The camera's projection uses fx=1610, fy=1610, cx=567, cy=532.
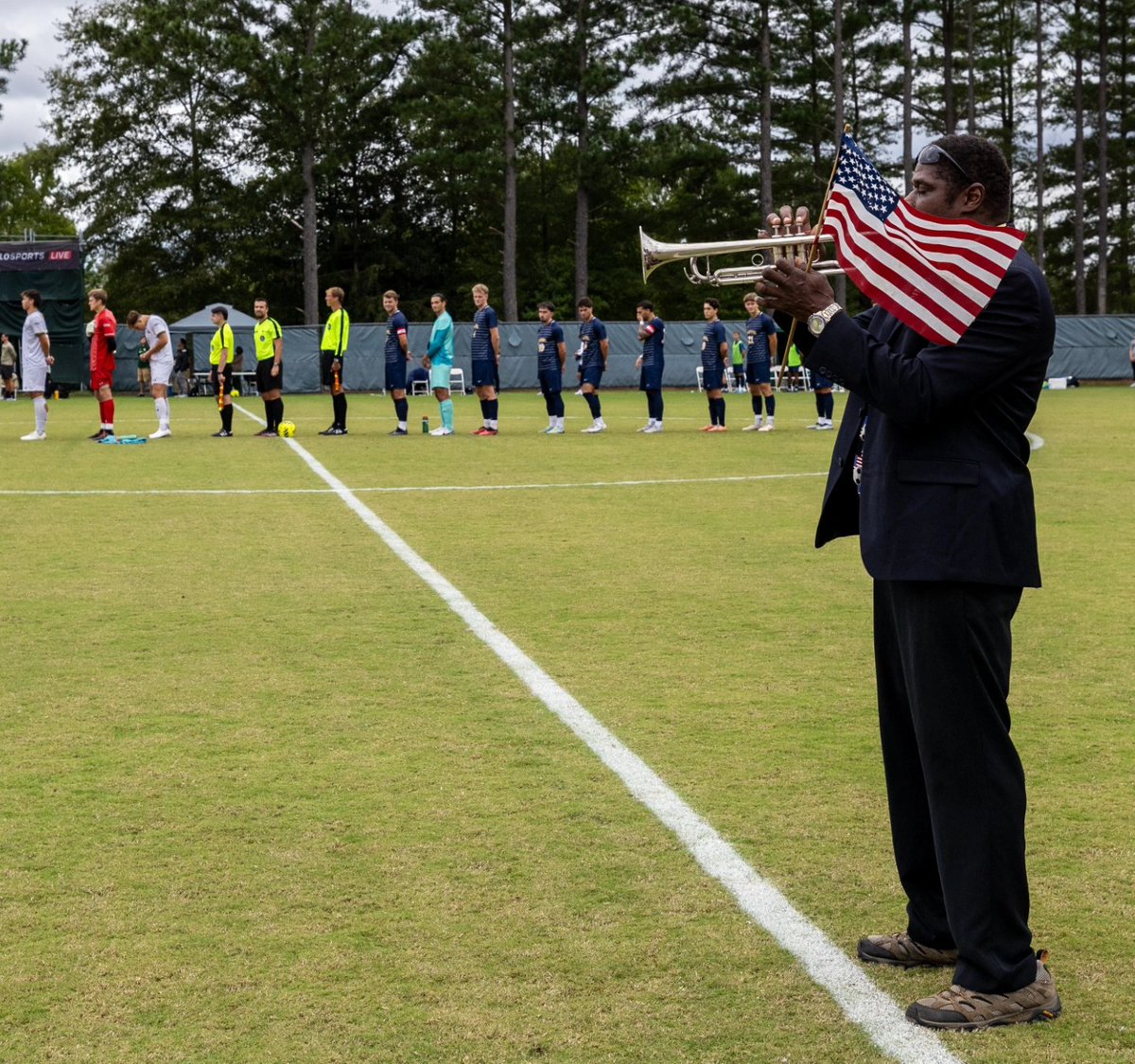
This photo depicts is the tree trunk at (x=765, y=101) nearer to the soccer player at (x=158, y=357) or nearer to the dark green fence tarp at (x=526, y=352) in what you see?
the dark green fence tarp at (x=526, y=352)

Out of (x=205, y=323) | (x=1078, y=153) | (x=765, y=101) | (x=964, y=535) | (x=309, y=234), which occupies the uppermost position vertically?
(x=765, y=101)

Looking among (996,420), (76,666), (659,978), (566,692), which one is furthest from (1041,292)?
(76,666)

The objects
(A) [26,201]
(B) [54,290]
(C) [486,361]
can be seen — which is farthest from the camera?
(A) [26,201]

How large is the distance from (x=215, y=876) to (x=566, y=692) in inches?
95.6

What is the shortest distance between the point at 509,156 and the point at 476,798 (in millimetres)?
53871

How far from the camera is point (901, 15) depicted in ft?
203

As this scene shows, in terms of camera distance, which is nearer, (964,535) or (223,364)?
(964,535)

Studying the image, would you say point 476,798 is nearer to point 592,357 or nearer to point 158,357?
point 158,357

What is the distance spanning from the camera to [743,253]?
3980 mm

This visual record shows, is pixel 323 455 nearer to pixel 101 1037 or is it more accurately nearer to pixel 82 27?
pixel 101 1037

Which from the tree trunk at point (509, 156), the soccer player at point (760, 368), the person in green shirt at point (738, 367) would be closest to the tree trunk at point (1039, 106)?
→ the tree trunk at point (509, 156)

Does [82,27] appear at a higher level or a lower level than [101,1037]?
higher

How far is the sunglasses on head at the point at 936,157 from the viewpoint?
136 inches

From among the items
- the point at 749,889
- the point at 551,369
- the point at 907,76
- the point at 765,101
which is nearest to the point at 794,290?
the point at 749,889
